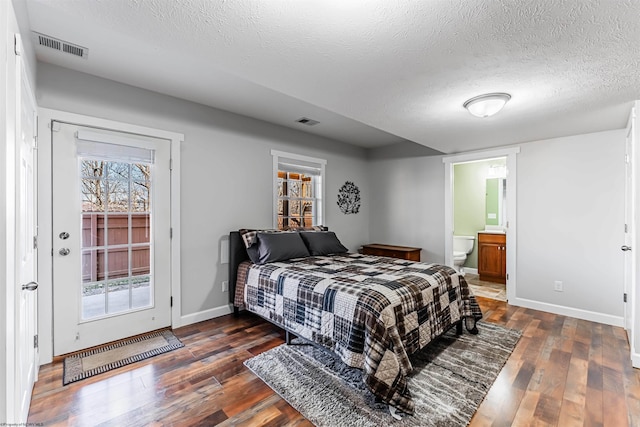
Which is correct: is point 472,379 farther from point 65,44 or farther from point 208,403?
point 65,44

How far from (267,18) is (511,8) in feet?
3.75

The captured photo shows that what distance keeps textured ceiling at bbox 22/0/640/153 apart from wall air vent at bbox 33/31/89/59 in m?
0.06

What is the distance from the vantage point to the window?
412 cm

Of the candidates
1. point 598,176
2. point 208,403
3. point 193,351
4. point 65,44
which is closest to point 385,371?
point 208,403

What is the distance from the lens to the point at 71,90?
2.55 metres

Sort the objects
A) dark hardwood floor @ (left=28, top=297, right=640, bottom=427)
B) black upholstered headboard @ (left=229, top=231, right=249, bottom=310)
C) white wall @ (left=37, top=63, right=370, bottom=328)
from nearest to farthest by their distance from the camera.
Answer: dark hardwood floor @ (left=28, top=297, right=640, bottom=427)
white wall @ (left=37, top=63, right=370, bottom=328)
black upholstered headboard @ (left=229, top=231, right=249, bottom=310)

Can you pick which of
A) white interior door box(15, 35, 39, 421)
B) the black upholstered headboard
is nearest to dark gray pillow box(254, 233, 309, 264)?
the black upholstered headboard

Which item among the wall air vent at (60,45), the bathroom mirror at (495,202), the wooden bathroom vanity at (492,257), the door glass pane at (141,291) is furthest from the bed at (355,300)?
the bathroom mirror at (495,202)

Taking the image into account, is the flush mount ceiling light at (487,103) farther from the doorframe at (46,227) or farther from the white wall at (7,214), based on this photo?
the doorframe at (46,227)

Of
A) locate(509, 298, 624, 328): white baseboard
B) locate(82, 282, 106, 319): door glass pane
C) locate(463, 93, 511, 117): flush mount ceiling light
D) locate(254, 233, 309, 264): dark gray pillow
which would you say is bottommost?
locate(509, 298, 624, 328): white baseboard

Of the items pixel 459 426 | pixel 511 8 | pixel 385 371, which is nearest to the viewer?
pixel 511 8

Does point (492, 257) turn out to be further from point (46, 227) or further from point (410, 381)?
point (46, 227)

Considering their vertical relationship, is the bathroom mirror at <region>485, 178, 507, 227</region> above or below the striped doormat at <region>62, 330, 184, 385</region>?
above

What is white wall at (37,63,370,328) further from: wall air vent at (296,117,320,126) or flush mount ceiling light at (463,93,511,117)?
flush mount ceiling light at (463,93,511,117)
